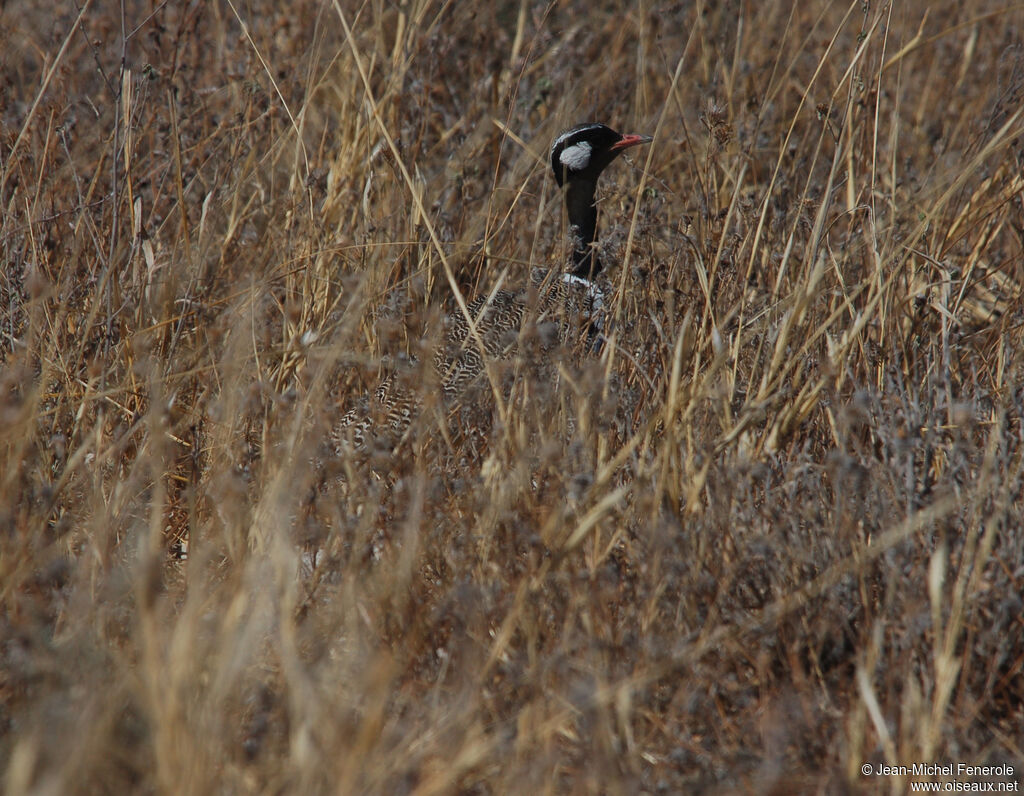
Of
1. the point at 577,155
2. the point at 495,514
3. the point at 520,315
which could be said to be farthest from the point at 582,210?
the point at 495,514

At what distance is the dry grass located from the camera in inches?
72.1

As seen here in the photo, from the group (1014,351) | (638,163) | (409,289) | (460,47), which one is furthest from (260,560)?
(460,47)

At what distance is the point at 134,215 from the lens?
312cm

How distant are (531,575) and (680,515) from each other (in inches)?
17.5

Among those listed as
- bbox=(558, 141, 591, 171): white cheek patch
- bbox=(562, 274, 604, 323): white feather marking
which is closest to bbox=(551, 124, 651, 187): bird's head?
bbox=(558, 141, 591, 171): white cheek patch

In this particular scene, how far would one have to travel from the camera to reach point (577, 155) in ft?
13.3

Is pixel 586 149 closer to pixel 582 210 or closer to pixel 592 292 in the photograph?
pixel 582 210

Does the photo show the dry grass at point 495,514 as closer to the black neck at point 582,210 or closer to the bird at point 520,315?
the bird at point 520,315

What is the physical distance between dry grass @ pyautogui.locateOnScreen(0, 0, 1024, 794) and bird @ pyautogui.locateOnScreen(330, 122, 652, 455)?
0.36 feet

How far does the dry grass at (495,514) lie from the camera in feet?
6.01

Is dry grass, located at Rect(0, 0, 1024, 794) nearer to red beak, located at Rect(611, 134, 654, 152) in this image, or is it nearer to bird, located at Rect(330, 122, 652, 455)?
bird, located at Rect(330, 122, 652, 455)

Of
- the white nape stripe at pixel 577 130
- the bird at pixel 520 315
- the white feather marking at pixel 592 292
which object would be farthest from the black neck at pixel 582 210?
the white feather marking at pixel 592 292

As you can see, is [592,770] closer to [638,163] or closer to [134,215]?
[134,215]

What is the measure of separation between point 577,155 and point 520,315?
82 centimetres
